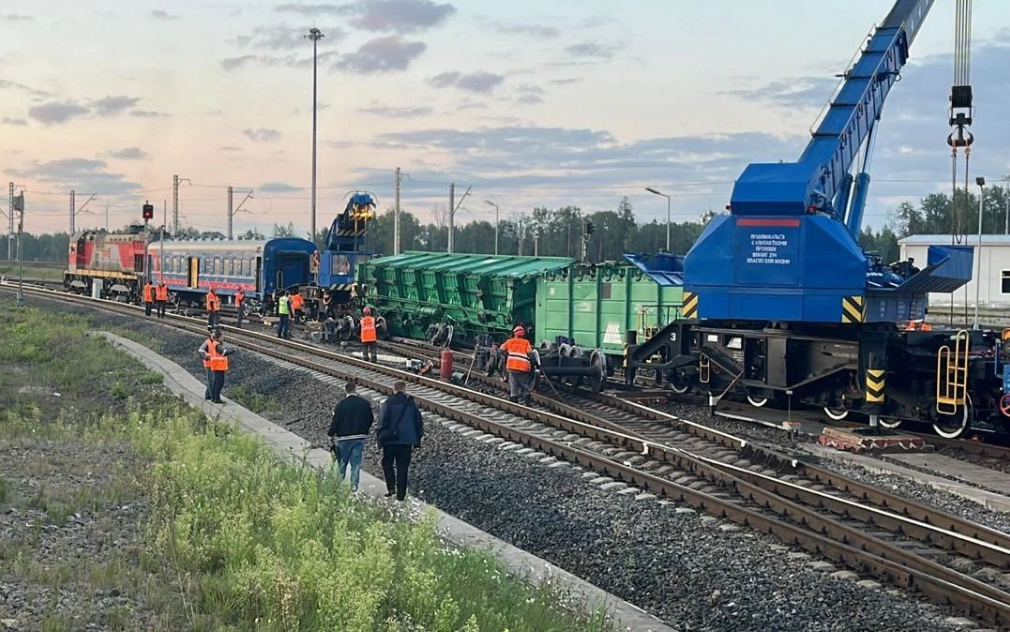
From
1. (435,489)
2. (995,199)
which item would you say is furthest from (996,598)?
(995,199)

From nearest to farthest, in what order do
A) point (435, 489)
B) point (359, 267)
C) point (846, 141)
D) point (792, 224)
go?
point (435, 489), point (792, 224), point (846, 141), point (359, 267)

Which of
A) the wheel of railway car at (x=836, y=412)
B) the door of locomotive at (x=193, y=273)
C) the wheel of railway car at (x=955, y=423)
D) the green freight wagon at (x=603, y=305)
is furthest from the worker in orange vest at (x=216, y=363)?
the door of locomotive at (x=193, y=273)

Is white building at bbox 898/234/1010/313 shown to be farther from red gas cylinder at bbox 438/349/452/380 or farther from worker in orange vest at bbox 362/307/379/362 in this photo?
red gas cylinder at bbox 438/349/452/380

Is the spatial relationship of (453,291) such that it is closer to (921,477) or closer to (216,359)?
(216,359)

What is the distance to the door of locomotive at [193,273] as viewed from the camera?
4747 cm

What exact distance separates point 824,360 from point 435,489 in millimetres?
7534

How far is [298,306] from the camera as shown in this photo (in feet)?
127

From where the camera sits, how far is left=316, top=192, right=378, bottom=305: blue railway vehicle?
1458 inches

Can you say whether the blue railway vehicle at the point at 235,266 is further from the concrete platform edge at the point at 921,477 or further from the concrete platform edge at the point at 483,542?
the concrete platform edge at the point at 921,477

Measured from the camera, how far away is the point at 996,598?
8.43 m

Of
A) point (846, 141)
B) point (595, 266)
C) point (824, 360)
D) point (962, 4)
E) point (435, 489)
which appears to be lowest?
point (435, 489)

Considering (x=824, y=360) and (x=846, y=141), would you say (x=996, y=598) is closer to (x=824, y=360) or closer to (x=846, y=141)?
(x=824, y=360)

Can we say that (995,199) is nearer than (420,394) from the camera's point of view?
No

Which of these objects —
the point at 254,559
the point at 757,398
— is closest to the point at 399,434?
the point at 254,559
